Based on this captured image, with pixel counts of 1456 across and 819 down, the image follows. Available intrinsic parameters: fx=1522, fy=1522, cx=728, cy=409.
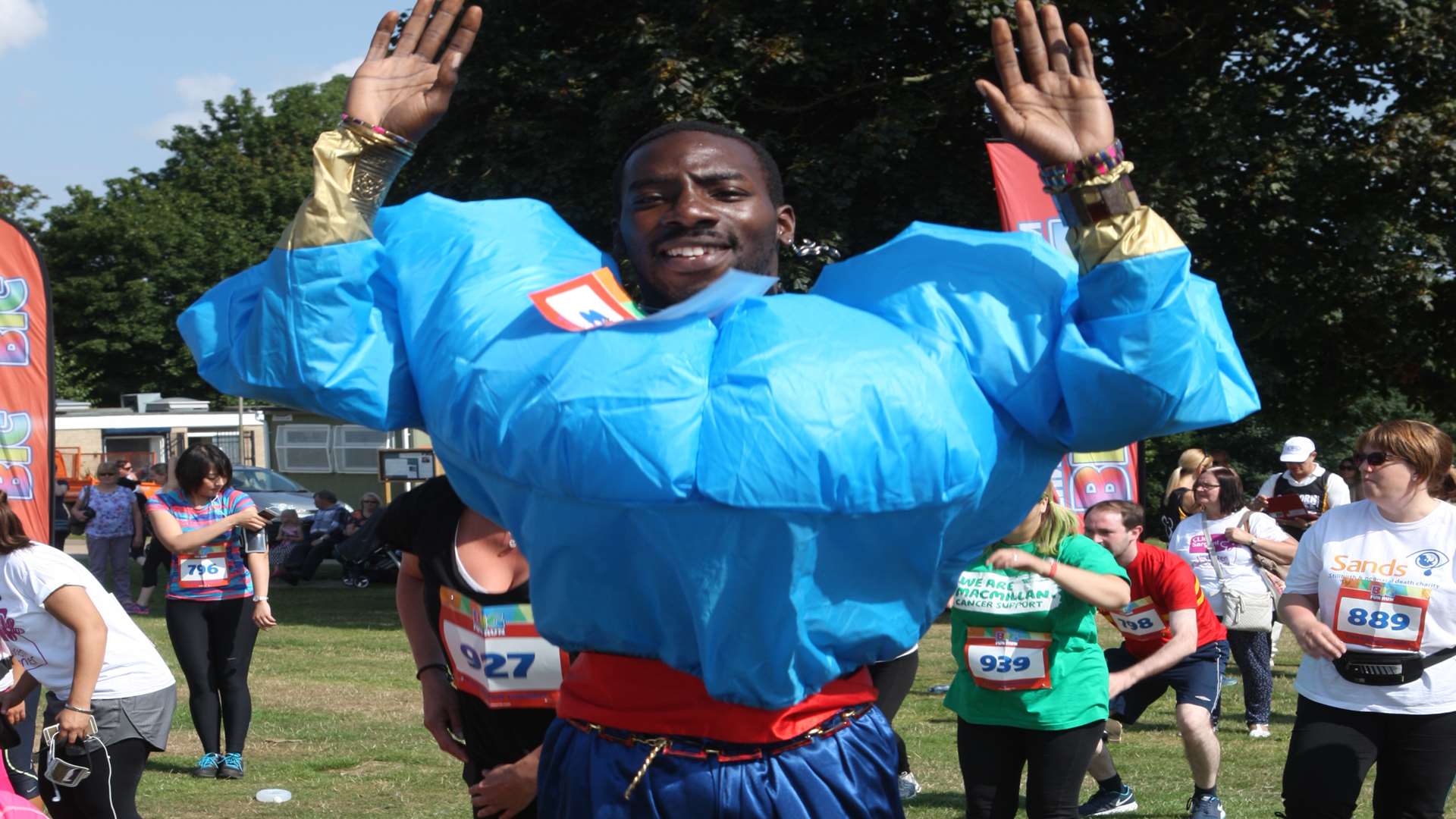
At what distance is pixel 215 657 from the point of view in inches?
332

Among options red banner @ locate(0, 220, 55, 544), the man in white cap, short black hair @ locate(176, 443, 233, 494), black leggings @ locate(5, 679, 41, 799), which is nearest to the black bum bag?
black leggings @ locate(5, 679, 41, 799)

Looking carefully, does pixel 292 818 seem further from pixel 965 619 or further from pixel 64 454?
pixel 64 454

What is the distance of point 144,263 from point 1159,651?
37001 millimetres

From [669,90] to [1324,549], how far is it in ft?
29.8

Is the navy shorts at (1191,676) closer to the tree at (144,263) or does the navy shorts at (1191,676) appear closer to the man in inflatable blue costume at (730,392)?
the man in inflatable blue costume at (730,392)

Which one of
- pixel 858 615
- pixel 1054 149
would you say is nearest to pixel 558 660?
pixel 858 615

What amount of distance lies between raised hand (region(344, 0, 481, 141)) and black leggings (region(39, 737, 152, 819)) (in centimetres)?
363

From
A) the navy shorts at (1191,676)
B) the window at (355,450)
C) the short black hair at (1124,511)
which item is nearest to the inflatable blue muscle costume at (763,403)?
the short black hair at (1124,511)

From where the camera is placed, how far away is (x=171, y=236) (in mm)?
39188

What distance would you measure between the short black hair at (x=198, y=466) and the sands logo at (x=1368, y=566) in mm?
5819

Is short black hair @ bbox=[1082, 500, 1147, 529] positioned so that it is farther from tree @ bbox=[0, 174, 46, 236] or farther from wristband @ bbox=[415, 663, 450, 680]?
tree @ bbox=[0, 174, 46, 236]

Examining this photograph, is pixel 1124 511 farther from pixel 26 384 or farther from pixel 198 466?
pixel 26 384

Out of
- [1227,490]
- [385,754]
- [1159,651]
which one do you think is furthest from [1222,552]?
[385,754]

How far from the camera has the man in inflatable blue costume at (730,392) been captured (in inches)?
84.4
